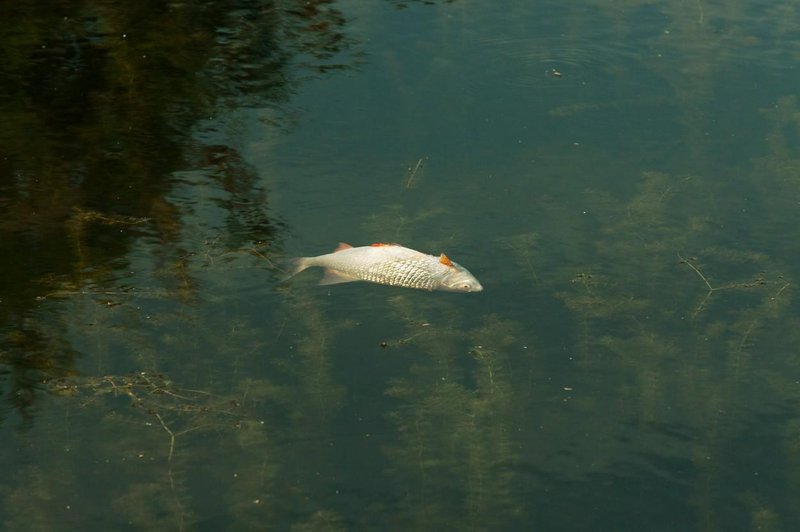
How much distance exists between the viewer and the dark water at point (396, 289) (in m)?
5.79

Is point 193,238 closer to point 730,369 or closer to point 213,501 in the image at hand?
point 213,501

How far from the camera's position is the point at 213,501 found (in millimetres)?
5691

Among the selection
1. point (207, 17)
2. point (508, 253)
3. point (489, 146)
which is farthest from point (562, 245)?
point (207, 17)

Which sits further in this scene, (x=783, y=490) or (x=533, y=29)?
(x=533, y=29)

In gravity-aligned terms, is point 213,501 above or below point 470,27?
below

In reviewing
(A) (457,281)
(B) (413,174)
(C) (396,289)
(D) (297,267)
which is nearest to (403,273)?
(C) (396,289)

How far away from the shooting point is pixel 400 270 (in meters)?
6.64

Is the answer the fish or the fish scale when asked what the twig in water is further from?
the fish scale

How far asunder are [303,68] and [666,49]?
2710 mm

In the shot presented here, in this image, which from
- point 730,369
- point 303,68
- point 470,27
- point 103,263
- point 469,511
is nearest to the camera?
point 469,511

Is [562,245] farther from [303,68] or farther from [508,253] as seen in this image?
[303,68]

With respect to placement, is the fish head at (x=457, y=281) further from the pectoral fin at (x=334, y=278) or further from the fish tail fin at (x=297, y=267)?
the fish tail fin at (x=297, y=267)

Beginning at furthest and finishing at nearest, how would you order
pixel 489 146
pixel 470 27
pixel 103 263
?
1. pixel 470 27
2. pixel 489 146
3. pixel 103 263

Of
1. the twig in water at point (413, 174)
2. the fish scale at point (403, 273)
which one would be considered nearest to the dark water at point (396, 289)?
the twig in water at point (413, 174)
